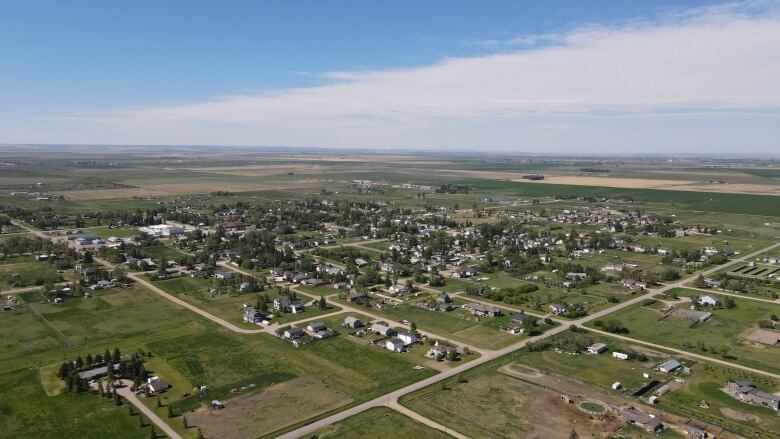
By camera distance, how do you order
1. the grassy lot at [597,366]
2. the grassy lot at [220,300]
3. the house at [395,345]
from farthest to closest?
the grassy lot at [220,300] < the house at [395,345] < the grassy lot at [597,366]

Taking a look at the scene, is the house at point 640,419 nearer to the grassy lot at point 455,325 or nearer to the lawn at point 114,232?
the grassy lot at point 455,325

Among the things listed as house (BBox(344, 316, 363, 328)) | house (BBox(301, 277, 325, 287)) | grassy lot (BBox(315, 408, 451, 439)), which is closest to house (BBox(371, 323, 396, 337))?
house (BBox(344, 316, 363, 328))

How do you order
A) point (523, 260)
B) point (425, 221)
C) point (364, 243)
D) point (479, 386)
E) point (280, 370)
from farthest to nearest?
point (425, 221) → point (364, 243) → point (523, 260) → point (280, 370) → point (479, 386)

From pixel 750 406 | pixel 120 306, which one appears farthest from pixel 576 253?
pixel 120 306

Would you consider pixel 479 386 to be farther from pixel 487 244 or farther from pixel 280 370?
pixel 487 244

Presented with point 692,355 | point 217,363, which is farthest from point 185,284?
point 692,355

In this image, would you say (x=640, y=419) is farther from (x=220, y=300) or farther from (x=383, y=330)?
(x=220, y=300)

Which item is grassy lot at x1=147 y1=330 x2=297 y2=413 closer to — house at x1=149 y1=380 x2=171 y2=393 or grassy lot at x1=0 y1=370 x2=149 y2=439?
house at x1=149 y1=380 x2=171 y2=393

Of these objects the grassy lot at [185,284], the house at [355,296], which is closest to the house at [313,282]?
the house at [355,296]
